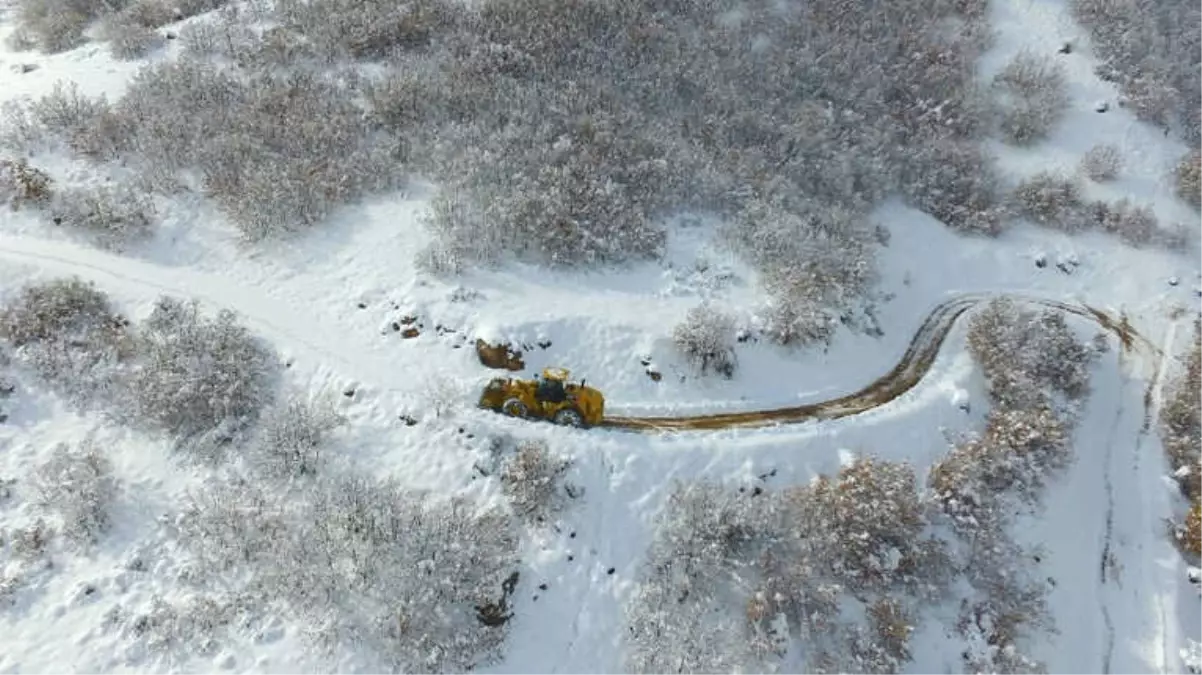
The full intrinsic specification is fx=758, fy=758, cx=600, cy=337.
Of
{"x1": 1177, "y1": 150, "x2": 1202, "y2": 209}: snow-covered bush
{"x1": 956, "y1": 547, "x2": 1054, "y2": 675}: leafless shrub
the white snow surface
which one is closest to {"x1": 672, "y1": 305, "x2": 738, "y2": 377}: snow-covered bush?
the white snow surface

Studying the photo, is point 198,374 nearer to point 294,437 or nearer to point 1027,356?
point 294,437

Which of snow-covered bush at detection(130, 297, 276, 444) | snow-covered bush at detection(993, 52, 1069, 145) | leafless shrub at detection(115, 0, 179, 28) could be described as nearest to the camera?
snow-covered bush at detection(130, 297, 276, 444)

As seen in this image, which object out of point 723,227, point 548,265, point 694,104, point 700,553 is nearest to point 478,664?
point 700,553

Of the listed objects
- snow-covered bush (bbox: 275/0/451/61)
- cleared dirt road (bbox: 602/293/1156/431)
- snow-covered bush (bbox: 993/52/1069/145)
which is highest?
snow-covered bush (bbox: 275/0/451/61)

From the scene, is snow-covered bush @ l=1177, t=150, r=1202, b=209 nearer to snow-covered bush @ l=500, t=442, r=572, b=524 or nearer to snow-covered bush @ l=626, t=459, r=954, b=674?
snow-covered bush @ l=626, t=459, r=954, b=674

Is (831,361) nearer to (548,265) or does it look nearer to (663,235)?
(663,235)
